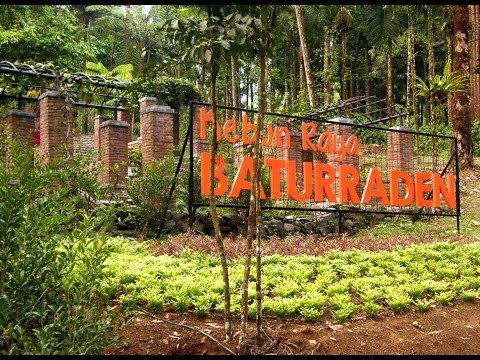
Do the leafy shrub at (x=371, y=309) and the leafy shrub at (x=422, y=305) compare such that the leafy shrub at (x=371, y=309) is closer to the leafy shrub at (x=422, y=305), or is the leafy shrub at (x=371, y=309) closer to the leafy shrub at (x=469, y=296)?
the leafy shrub at (x=422, y=305)

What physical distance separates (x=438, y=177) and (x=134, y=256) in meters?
7.30

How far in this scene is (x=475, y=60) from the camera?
19875 millimetres

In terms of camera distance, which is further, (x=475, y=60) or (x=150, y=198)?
(x=475, y=60)

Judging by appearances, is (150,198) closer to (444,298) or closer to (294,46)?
(444,298)

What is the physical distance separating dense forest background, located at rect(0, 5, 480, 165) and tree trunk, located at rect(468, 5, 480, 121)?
4 centimetres

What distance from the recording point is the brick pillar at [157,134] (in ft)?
37.3

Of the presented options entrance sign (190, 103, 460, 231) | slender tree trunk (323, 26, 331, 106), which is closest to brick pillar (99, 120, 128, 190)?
entrance sign (190, 103, 460, 231)

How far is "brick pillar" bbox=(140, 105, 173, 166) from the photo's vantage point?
11383 millimetres

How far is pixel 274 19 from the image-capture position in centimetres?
360

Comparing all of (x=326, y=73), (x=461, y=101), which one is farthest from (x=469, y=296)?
(x=326, y=73)

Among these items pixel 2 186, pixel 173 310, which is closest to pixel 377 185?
pixel 173 310

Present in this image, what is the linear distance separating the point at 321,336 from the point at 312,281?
137cm

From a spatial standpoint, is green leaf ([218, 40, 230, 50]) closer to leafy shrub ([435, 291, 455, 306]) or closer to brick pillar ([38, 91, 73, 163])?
leafy shrub ([435, 291, 455, 306])

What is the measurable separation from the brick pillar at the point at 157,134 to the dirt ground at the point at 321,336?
744 cm
